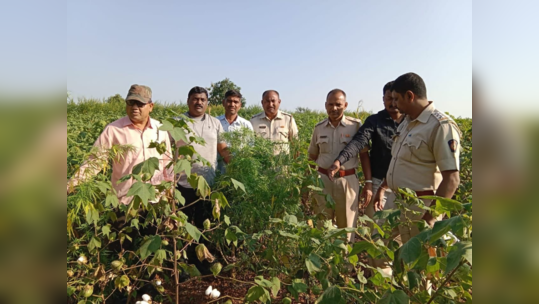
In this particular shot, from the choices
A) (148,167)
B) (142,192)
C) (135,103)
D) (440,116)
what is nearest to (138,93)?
(135,103)

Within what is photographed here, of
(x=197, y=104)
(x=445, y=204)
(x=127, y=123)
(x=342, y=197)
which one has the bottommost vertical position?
(x=342, y=197)

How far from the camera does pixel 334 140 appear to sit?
3605mm

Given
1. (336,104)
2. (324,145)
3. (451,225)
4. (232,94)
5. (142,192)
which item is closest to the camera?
(451,225)

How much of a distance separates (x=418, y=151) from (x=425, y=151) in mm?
43

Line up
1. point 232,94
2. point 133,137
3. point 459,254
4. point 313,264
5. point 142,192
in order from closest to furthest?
point 459,254
point 142,192
point 313,264
point 133,137
point 232,94

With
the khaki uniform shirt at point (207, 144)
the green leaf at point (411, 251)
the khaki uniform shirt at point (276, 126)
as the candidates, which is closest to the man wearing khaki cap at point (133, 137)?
the khaki uniform shirt at point (207, 144)

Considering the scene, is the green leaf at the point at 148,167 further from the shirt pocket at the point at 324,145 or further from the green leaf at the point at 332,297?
the shirt pocket at the point at 324,145

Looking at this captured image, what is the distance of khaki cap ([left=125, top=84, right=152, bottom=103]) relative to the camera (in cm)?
260

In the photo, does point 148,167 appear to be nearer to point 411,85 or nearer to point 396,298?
point 396,298

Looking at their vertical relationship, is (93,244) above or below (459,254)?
below

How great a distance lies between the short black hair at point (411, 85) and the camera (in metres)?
2.29

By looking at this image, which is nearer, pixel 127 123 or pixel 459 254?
pixel 459 254

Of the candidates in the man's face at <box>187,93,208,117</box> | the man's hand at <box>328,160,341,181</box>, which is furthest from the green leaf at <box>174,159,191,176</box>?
the man's face at <box>187,93,208,117</box>

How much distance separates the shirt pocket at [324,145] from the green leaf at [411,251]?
2.58m
